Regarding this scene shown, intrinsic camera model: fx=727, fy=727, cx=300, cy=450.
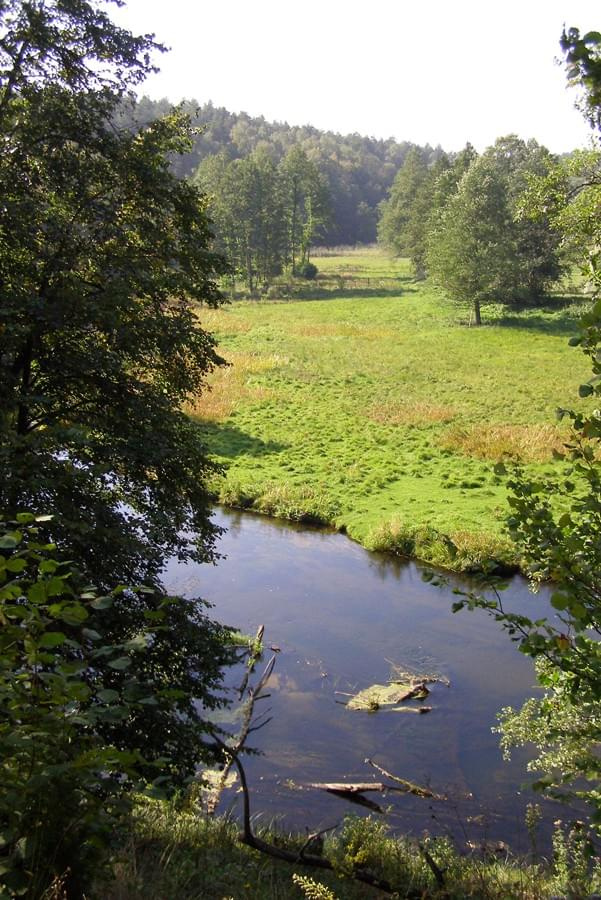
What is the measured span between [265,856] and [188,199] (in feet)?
29.0

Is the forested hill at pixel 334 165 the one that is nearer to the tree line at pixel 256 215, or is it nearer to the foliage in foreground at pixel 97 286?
the tree line at pixel 256 215

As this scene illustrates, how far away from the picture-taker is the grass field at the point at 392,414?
928 inches

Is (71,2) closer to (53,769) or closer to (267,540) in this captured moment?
(53,769)

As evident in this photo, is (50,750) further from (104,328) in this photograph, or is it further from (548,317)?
(548,317)

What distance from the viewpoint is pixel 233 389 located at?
126ft

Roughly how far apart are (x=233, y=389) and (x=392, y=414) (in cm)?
927

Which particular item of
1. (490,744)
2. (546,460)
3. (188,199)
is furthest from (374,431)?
(188,199)

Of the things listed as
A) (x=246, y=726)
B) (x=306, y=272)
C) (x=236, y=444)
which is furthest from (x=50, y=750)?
(x=306, y=272)

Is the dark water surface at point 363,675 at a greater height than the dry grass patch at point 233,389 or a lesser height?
lesser

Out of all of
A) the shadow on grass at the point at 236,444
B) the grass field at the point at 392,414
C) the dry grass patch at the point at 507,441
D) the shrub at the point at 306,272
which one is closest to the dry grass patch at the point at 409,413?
the grass field at the point at 392,414

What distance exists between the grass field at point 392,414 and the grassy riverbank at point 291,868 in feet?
11.3

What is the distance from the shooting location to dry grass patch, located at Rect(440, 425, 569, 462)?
26.8 meters

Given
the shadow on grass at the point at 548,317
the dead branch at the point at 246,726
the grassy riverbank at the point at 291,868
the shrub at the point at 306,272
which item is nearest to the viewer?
the grassy riverbank at the point at 291,868

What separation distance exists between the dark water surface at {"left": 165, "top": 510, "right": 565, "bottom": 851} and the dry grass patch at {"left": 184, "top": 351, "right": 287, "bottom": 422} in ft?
42.4
